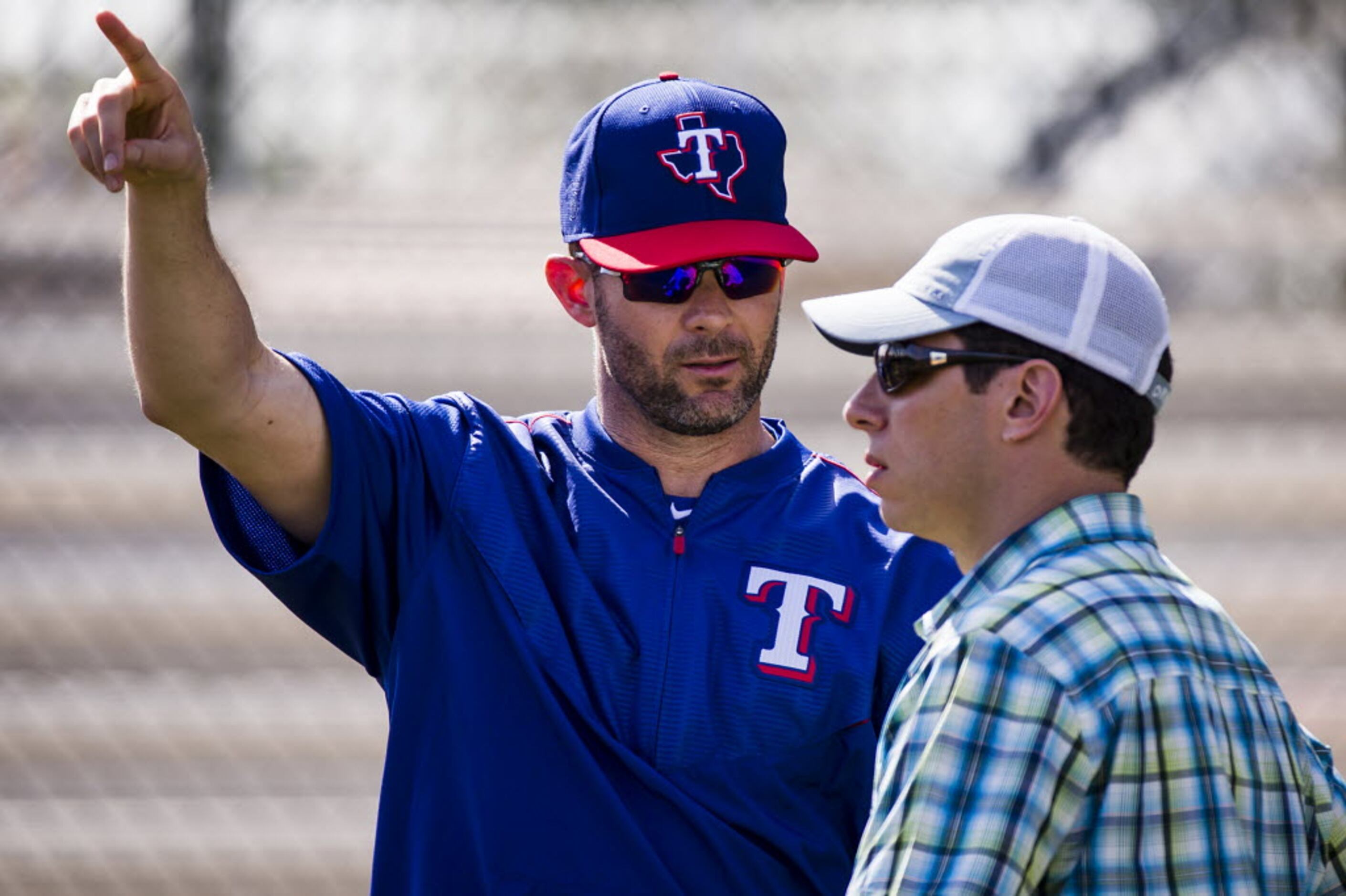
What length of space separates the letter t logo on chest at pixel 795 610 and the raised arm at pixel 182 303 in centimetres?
49

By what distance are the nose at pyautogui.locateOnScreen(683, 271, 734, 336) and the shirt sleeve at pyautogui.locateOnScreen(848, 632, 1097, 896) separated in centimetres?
74

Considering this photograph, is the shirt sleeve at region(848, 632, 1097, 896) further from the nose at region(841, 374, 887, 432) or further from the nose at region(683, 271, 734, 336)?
the nose at region(683, 271, 734, 336)

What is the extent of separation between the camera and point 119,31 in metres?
1.51

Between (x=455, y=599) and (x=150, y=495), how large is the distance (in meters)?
2.73

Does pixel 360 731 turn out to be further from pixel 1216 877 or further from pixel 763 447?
pixel 1216 877

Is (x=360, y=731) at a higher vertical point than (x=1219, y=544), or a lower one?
lower

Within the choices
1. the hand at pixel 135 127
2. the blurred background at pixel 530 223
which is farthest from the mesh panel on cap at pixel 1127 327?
the blurred background at pixel 530 223

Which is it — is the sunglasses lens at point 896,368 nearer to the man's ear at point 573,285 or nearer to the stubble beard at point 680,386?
the stubble beard at point 680,386

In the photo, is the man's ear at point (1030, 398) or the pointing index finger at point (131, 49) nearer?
the man's ear at point (1030, 398)

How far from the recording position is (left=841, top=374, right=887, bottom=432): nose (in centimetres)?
151

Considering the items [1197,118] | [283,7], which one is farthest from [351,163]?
[1197,118]

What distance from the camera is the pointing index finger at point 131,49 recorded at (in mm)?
1504

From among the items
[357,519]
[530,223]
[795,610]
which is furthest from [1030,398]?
[530,223]

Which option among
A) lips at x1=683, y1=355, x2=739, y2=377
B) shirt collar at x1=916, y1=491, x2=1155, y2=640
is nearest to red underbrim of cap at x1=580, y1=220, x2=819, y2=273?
lips at x1=683, y1=355, x2=739, y2=377
